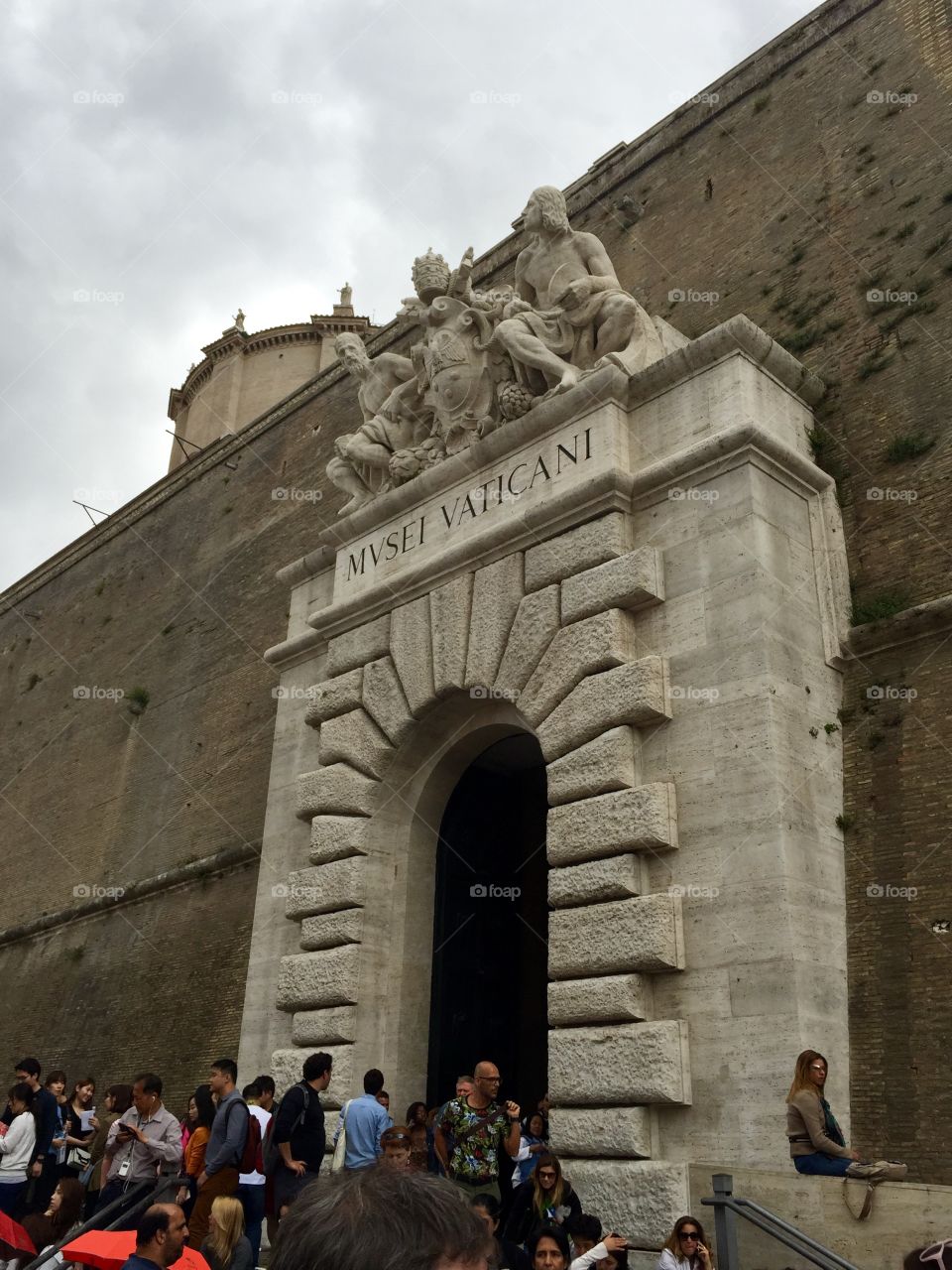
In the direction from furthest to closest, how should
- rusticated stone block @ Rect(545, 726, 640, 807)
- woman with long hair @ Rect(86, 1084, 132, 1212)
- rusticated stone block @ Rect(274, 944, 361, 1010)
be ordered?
rusticated stone block @ Rect(274, 944, 361, 1010)
woman with long hair @ Rect(86, 1084, 132, 1212)
rusticated stone block @ Rect(545, 726, 640, 807)

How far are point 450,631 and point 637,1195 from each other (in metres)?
4.05

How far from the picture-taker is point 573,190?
13359mm

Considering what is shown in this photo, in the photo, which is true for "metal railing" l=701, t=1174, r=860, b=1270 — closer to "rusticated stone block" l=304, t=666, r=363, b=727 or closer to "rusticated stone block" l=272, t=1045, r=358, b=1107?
"rusticated stone block" l=272, t=1045, r=358, b=1107

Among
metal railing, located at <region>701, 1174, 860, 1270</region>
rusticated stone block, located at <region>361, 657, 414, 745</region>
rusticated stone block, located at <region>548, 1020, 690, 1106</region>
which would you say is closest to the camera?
metal railing, located at <region>701, 1174, 860, 1270</region>

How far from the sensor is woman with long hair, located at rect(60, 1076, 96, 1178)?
779cm

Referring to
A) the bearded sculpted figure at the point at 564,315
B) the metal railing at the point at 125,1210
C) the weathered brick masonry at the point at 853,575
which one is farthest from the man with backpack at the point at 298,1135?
the bearded sculpted figure at the point at 564,315

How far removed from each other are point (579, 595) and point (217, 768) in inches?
309

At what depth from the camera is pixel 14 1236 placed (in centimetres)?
612

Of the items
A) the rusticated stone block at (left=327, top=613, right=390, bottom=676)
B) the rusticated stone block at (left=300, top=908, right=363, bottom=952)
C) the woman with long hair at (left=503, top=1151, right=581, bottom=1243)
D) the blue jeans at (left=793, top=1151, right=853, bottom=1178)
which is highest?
the rusticated stone block at (left=327, top=613, right=390, bottom=676)

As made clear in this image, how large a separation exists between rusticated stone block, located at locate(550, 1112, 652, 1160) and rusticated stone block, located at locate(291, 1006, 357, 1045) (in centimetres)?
193

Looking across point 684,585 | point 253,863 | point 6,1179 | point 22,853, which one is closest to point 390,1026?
point 6,1179

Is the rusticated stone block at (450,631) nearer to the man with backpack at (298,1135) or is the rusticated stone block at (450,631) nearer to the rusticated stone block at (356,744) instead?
the rusticated stone block at (356,744)

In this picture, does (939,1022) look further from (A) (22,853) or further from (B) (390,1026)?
(A) (22,853)

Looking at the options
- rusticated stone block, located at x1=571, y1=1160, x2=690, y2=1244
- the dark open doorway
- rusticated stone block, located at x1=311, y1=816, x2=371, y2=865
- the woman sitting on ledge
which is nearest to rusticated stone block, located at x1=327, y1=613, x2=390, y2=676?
the dark open doorway
